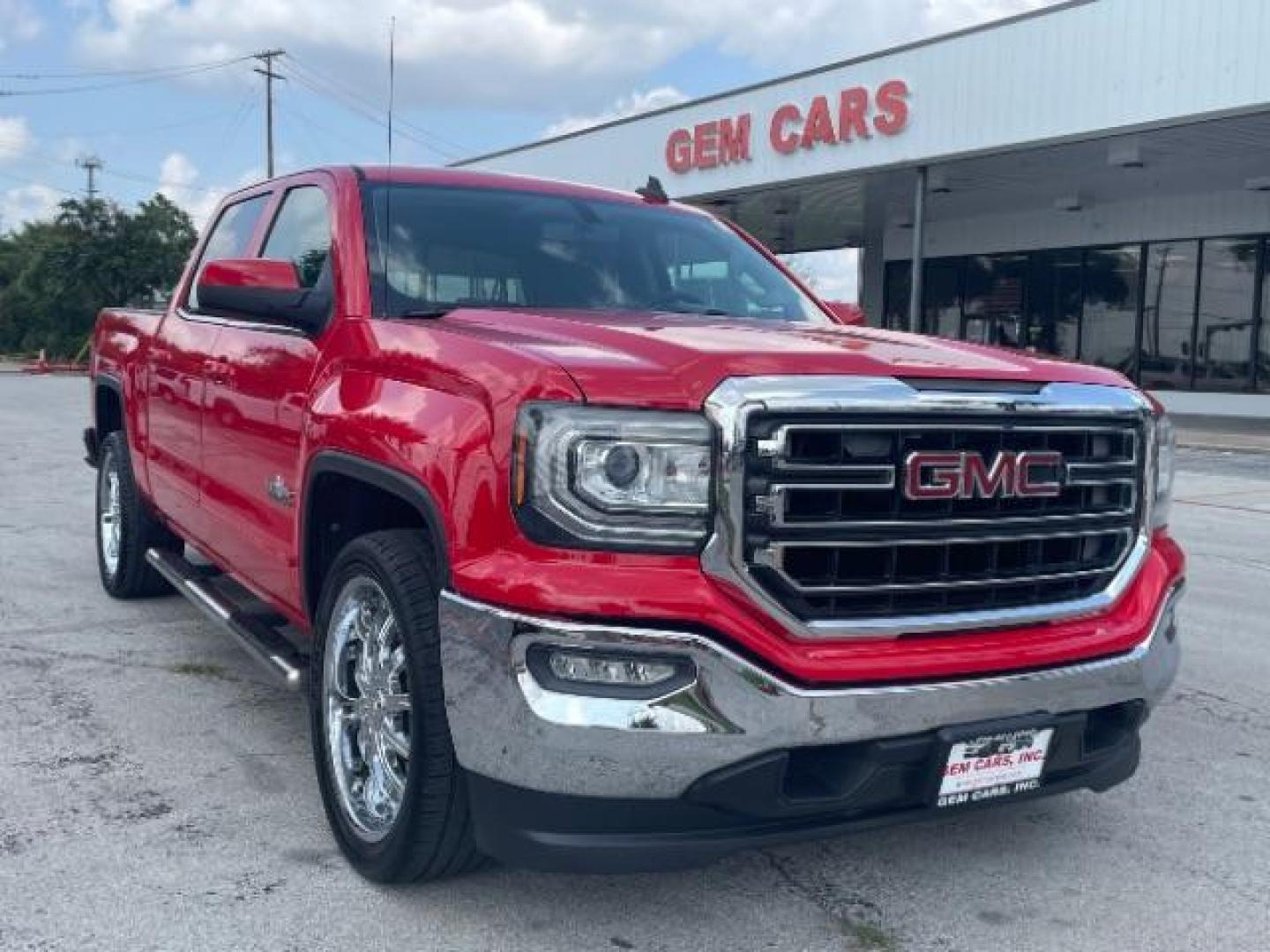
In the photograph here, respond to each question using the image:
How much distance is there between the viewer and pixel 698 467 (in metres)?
2.63

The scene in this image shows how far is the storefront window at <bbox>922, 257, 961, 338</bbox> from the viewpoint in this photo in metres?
27.5

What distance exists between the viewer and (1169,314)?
75.7ft

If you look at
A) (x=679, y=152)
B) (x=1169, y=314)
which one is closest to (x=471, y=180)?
(x=679, y=152)

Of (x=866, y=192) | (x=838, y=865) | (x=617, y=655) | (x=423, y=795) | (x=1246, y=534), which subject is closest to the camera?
(x=617, y=655)

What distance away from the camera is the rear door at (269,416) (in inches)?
149

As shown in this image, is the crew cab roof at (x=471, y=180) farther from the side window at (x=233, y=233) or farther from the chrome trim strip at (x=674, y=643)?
the chrome trim strip at (x=674, y=643)

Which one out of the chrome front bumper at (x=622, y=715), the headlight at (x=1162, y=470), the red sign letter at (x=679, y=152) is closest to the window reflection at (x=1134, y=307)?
the red sign letter at (x=679, y=152)

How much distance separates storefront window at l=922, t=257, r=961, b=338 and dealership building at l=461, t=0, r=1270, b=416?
0.18ft

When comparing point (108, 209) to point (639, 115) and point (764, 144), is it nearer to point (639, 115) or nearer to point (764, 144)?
point (639, 115)

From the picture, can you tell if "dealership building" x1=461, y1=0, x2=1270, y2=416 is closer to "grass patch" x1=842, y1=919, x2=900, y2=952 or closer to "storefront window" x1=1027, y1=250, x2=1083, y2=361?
"storefront window" x1=1027, y1=250, x2=1083, y2=361

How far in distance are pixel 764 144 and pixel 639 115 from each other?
12.7 ft

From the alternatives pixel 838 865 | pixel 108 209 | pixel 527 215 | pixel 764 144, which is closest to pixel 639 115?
pixel 764 144

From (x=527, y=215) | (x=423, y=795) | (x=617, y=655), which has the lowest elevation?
(x=423, y=795)

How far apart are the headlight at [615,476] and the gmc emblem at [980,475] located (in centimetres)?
48
